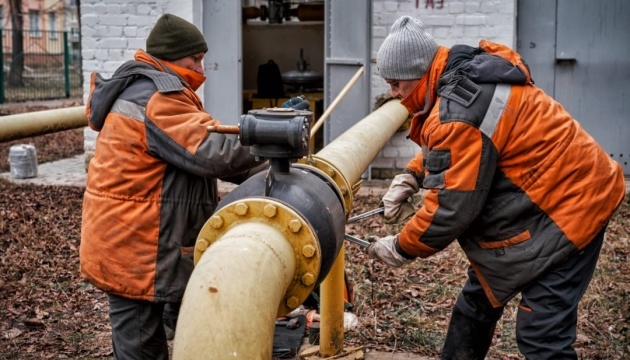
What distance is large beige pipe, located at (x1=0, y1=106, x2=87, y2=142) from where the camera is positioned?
4684mm

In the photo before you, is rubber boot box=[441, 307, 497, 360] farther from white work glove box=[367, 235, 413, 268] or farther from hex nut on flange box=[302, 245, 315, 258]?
hex nut on flange box=[302, 245, 315, 258]

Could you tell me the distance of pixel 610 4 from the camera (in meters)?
8.68

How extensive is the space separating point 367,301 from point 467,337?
1.58 meters

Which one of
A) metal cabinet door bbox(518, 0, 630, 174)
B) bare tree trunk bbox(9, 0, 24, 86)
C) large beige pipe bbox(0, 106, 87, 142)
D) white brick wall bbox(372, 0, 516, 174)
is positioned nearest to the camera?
large beige pipe bbox(0, 106, 87, 142)

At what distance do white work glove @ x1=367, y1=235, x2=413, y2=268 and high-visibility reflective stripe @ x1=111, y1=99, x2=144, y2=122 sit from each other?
3.49ft

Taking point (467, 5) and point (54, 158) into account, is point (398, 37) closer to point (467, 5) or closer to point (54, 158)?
point (467, 5)

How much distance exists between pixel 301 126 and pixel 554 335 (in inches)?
55.1

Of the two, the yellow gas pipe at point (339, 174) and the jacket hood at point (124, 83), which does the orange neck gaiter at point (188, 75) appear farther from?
the yellow gas pipe at point (339, 174)

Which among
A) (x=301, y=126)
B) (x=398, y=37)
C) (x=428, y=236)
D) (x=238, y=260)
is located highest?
(x=398, y=37)

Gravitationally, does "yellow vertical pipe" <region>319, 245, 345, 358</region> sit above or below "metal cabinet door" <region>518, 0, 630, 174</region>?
below

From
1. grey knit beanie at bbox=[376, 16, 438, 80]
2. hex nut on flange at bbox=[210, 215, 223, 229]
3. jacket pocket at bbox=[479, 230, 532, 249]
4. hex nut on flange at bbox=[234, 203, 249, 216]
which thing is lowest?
jacket pocket at bbox=[479, 230, 532, 249]

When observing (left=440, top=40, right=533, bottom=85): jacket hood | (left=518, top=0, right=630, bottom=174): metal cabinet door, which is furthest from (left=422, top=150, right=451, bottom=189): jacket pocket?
(left=518, top=0, right=630, bottom=174): metal cabinet door

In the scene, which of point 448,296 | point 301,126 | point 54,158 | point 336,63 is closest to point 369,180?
point 336,63

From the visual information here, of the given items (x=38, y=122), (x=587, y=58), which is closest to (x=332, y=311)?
(x=38, y=122)
